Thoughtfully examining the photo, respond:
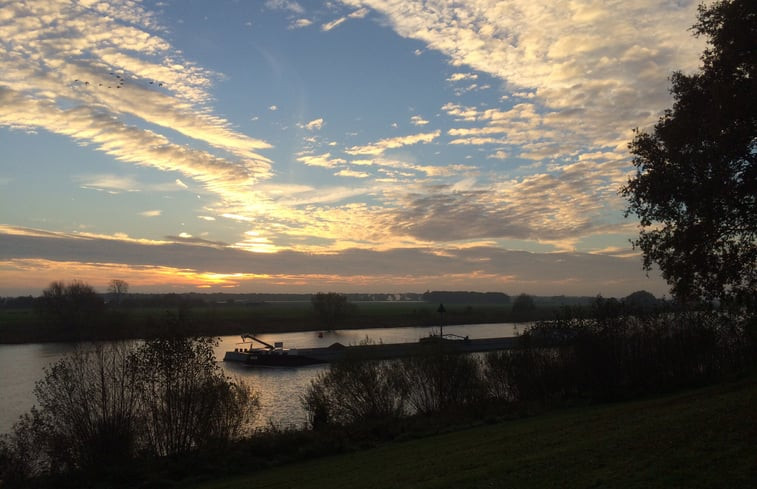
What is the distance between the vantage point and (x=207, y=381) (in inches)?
1150

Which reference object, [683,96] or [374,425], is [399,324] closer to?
[374,425]

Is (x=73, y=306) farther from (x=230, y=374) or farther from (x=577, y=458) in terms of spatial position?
(x=577, y=458)

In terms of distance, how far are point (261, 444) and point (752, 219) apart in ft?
71.8

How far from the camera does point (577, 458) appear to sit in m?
12.9

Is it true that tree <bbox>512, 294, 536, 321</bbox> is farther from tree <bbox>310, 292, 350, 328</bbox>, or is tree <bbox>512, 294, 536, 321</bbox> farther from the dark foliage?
the dark foliage

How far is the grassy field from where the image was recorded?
10.5m

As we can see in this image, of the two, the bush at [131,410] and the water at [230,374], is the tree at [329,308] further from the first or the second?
the bush at [131,410]

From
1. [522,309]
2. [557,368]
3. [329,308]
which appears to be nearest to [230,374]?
[557,368]

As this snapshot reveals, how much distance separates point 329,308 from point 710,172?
Answer: 134 meters

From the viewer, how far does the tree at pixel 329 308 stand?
146 metres

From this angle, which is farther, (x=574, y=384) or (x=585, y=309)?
(x=585, y=309)

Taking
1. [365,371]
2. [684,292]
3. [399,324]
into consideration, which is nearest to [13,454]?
[365,371]

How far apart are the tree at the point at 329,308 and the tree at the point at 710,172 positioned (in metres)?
130

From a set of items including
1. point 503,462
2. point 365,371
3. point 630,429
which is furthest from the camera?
point 365,371
